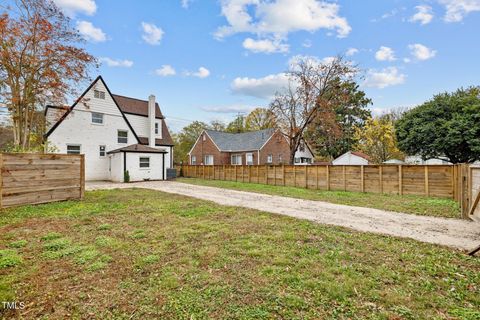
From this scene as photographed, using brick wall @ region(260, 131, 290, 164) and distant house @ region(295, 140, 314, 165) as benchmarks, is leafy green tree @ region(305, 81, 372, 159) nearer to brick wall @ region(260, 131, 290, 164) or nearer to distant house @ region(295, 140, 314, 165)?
distant house @ region(295, 140, 314, 165)

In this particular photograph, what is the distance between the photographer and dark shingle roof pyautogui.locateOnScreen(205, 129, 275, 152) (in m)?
28.8

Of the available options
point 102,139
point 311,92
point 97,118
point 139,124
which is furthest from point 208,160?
point 311,92

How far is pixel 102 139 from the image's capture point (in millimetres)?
19094

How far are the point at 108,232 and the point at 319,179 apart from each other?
39.1 ft

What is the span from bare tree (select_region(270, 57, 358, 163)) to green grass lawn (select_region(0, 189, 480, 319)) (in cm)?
1674

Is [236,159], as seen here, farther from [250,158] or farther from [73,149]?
[73,149]

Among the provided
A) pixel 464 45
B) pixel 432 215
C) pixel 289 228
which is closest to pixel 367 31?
pixel 464 45

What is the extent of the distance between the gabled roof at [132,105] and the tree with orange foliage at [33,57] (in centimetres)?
1121

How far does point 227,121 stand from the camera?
1790 inches

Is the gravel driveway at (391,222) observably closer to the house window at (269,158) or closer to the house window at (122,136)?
the house window at (122,136)

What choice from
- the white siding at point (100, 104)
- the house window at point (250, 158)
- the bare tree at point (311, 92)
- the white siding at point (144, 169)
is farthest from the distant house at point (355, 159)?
the white siding at point (100, 104)

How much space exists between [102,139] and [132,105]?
5382 mm

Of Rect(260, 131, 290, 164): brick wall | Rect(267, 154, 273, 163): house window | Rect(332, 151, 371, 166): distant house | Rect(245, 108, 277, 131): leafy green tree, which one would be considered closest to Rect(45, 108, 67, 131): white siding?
Rect(260, 131, 290, 164): brick wall

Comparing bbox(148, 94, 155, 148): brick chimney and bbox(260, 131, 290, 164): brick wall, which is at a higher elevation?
bbox(148, 94, 155, 148): brick chimney
